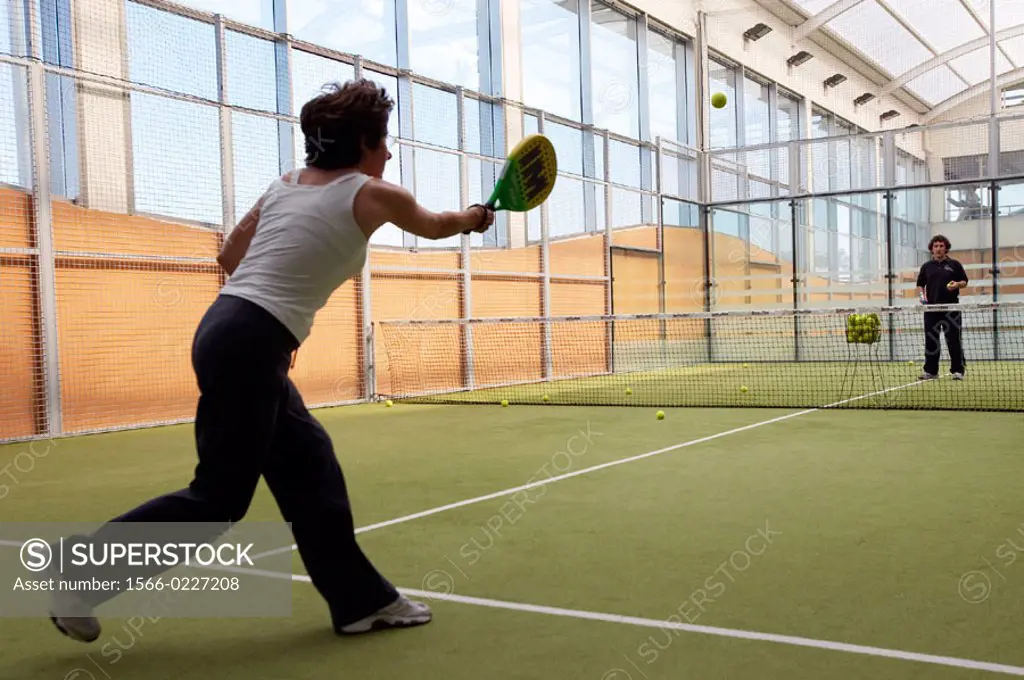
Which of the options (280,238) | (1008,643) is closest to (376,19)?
(280,238)

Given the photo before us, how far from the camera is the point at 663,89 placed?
18.2 meters

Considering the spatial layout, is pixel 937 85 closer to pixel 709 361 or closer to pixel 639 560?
pixel 709 361

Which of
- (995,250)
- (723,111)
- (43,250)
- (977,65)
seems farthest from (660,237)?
(977,65)

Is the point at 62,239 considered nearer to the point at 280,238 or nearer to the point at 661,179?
the point at 280,238

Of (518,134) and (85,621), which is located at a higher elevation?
(518,134)

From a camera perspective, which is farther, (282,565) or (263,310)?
(282,565)

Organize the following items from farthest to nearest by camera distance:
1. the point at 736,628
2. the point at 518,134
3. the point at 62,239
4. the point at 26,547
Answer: the point at 518,134
the point at 62,239
the point at 26,547
the point at 736,628

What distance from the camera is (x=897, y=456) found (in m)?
5.93

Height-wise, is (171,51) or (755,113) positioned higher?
(755,113)

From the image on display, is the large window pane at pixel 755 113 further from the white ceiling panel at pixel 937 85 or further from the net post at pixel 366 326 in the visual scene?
the net post at pixel 366 326

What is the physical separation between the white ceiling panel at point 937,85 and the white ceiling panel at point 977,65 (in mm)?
197

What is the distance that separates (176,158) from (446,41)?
5342mm

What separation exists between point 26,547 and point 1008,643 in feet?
11.5

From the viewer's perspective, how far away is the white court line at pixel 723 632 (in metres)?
2.43
